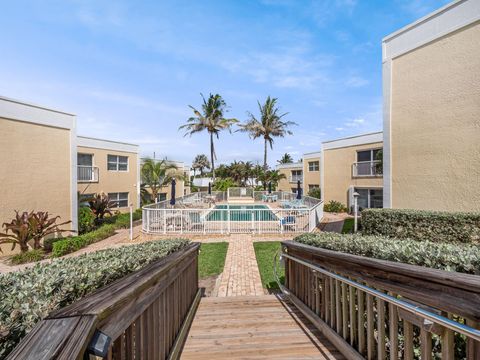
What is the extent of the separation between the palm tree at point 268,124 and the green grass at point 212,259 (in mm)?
20222

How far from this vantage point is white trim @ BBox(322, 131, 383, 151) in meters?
17.0

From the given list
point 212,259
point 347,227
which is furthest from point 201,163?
Result: point 212,259

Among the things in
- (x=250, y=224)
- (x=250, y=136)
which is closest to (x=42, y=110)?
(x=250, y=224)

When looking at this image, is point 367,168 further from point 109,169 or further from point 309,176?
point 109,169

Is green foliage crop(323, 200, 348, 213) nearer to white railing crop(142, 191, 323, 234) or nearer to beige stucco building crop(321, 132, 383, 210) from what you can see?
beige stucco building crop(321, 132, 383, 210)

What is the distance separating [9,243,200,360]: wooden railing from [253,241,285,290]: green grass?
3.57 meters

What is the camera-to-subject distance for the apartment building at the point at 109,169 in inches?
614

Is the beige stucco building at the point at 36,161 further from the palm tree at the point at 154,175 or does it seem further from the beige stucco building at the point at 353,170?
the beige stucco building at the point at 353,170

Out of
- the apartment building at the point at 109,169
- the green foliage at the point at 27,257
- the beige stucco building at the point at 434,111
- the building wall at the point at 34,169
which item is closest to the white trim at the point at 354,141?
the beige stucco building at the point at 434,111


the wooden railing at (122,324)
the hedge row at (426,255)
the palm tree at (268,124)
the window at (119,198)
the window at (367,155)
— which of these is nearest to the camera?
the wooden railing at (122,324)

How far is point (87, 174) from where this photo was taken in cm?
1570

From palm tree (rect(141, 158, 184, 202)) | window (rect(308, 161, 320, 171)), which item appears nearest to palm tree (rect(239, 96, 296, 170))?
window (rect(308, 161, 320, 171))

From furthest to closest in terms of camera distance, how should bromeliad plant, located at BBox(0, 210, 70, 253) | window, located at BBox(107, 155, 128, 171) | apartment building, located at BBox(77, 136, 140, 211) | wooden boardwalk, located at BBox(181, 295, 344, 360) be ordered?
window, located at BBox(107, 155, 128, 171)
apartment building, located at BBox(77, 136, 140, 211)
bromeliad plant, located at BBox(0, 210, 70, 253)
wooden boardwalk, located at BBox(181, 295, 344, 360)

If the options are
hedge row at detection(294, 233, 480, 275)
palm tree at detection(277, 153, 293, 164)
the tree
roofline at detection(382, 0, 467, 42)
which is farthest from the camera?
palm tree at detection(277, 153, 293, 164)
